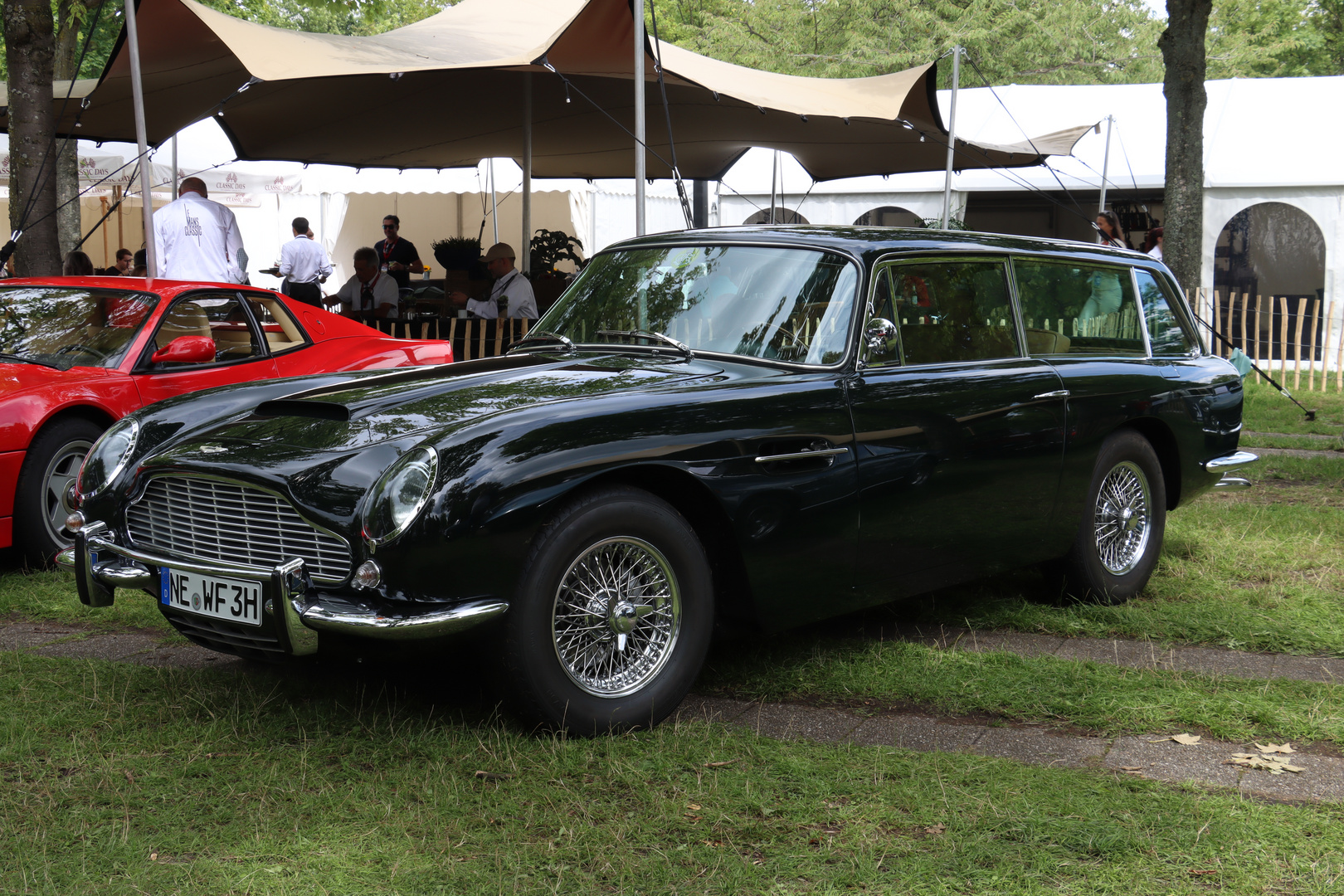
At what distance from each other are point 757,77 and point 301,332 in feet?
22.1

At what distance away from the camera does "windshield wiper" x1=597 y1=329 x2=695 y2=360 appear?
441cm

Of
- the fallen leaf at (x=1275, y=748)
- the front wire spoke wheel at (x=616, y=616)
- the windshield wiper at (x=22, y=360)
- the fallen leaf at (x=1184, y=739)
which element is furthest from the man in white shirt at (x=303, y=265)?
the fallen leaf at (x=1275, y=748)

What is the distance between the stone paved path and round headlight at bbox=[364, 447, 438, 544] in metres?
1.21

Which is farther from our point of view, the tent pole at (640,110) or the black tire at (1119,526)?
the tent pole at (640,110)

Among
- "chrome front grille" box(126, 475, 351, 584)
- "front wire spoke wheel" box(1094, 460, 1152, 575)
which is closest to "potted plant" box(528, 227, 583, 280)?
Answer: "front wire spoke wheel" box(1094, 460, 1152, 575)

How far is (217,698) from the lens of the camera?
4.11 metres

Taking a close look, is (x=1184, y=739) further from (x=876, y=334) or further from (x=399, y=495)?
(x=399, y=495)

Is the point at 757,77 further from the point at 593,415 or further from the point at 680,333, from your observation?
the point at 593,415

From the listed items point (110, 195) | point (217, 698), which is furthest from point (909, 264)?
point (110, 195)

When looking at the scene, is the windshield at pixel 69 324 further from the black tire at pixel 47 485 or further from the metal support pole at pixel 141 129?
the metal support pole at pixel 141 129

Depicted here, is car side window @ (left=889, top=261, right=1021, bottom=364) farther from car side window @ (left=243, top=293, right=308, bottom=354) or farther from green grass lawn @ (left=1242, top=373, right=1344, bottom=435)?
green grass lawn @ (left=1242, top=373, right=1344, bottom=435)

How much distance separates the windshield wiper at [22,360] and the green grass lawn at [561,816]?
275 cm

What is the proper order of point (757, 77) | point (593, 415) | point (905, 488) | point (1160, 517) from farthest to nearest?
point (757, 77) < point (1160, 517) < point (905, 488) < point (593, 415)

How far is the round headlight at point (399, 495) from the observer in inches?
128
